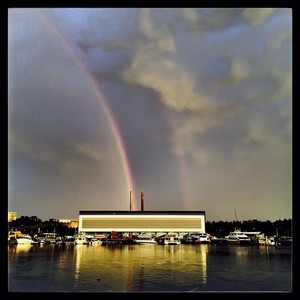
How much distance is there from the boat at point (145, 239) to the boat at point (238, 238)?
586 cm

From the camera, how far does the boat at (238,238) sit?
108 feet

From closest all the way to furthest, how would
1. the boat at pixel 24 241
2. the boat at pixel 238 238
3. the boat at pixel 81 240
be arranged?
the boat at pixel 24 241, the boat at pixel 81 240, the boat at pixel 238 238

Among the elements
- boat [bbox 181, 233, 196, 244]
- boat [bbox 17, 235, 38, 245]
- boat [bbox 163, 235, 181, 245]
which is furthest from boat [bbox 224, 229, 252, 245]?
boat [bbox 17, 235, 38, 245]

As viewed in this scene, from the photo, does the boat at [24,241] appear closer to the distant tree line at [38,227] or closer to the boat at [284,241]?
the distant tree line at [38,227]

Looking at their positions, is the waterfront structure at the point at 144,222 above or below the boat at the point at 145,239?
above

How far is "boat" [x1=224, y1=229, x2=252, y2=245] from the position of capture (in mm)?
32938

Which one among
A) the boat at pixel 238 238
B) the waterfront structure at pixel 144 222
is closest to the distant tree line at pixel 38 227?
the waterfront structure at pixel 144 222

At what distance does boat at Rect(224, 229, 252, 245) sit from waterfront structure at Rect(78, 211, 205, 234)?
3.09 meters
